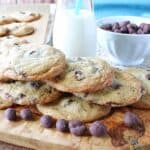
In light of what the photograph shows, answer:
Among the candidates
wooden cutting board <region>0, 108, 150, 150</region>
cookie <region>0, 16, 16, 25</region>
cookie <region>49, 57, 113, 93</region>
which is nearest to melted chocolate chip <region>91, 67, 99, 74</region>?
cookie <region>49, 57, 113, 93</region>

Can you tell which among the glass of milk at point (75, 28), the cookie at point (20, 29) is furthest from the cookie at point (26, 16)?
the glass of milk at point (75, 28)

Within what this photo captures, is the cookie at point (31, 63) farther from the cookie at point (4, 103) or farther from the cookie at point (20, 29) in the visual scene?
the cookie at point (20, 29)

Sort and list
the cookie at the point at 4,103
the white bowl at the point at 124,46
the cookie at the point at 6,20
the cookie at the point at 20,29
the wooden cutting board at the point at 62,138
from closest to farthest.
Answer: the wooden cutting board at the point at 62,138
the cookie at the point at 4,103
the white bowl at the point at 124,46
the cookie at the point at 20,29
the cookie at the point at 6,20

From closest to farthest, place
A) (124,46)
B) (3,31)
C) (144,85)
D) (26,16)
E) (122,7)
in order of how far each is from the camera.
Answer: (144,85) → (124,46) → (3,31) → (26,16) → (122,7)

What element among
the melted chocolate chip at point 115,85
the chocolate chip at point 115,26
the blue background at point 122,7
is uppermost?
the chocolate chip at point 115,26

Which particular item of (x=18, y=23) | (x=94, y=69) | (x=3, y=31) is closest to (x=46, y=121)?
(x=94, y=69)

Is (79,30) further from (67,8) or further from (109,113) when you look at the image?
→ (109,113)

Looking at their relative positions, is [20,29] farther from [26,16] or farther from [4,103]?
[4,103]
